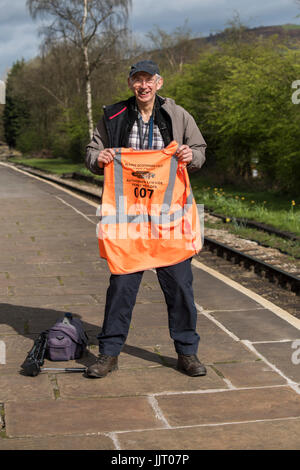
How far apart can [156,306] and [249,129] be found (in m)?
15.1

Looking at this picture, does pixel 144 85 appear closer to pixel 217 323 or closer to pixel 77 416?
pixel 77 416

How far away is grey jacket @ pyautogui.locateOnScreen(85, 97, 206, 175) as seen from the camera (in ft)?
15.3

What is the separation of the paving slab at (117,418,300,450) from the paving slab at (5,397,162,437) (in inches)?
5.8

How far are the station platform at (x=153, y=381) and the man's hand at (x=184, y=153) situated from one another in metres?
1.47

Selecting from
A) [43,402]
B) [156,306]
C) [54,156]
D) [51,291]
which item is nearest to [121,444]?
[43,402]

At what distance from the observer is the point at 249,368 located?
475 centimetres

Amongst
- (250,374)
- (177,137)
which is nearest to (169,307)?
(250,374)

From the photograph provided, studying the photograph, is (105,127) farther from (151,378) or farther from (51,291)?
(51,291)

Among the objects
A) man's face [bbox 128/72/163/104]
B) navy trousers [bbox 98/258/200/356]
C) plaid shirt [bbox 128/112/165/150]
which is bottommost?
navy trousers [bbox 98/258/200/356]

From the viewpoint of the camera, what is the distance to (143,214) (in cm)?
467

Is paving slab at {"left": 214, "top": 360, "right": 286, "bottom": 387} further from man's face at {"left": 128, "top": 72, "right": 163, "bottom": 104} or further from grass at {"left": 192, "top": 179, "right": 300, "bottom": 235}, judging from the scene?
grass at {"left": 192, "top": 179, "right": 300, "bottom": 235}

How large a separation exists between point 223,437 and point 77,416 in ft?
2.79

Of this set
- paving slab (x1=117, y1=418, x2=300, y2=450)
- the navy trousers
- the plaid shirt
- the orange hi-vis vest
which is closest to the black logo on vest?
the orange hi-vis vest

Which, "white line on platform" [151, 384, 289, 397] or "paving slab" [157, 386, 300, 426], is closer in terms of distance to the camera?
"paving slab" [157, 386, 300, 426]
